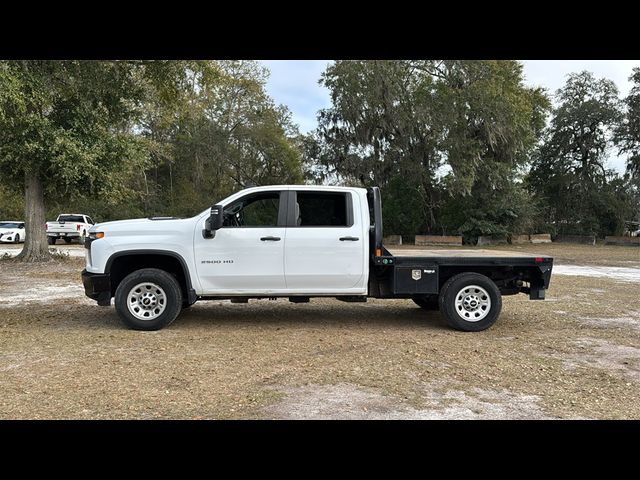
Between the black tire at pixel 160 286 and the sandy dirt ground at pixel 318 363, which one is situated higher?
the black tire at pixel 160 286

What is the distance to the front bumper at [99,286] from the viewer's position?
24.6 ft

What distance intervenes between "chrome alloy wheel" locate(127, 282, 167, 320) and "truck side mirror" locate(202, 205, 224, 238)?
1.02 m

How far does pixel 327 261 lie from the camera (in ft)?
25.0

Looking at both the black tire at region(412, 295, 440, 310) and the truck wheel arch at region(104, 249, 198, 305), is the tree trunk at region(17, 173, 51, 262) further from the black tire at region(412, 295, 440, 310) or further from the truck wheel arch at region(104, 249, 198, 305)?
the black tire at region(412, 295, 440, 310)

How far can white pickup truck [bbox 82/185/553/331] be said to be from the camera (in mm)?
7520

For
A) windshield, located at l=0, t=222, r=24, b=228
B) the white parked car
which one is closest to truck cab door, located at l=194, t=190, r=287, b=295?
the white parked car

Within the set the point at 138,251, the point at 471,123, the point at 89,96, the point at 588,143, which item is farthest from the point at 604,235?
the point at 138,251

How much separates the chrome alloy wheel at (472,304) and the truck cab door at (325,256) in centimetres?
139

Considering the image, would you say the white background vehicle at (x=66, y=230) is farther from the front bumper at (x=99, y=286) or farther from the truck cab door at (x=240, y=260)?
the truck cab door at (x=240, y=260)

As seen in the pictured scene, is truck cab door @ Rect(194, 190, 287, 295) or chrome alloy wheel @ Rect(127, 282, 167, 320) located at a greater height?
truck cab door @ Rect(194, 190, 287, 295)

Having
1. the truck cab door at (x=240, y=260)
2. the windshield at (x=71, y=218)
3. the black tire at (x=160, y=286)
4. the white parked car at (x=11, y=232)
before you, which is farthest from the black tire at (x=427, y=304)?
the white parked car at (x=11, y=232)
